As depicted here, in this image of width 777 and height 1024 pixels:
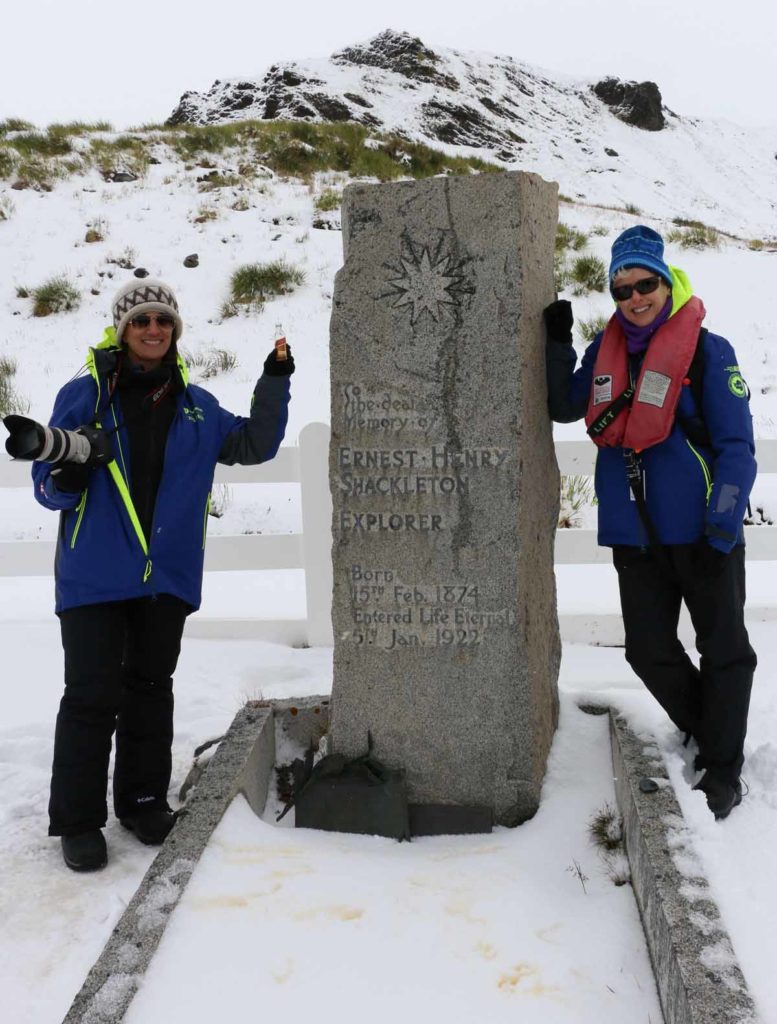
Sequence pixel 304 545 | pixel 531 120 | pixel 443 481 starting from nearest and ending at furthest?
pixel 443 481 → pixel 304 545 → pixel 531 120

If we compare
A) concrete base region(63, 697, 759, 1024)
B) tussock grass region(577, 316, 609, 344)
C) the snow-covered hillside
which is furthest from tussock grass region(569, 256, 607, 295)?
the snow-covered hillside

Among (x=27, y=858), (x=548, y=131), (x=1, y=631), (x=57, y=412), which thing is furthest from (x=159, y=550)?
(x=548, y=131)

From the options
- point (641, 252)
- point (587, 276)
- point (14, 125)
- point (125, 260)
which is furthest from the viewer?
point (14, 125)

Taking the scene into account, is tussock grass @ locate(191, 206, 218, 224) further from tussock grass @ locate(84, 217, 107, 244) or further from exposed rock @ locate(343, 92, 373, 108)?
exposed rock @ locate(343, 92, 373, 108)

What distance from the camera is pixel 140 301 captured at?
3.10 meters

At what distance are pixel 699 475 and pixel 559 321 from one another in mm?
778

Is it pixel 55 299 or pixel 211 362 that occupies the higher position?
pixel 55 299

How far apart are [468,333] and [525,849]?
182 centimetres

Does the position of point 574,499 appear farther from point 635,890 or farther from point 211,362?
A: point 635,890

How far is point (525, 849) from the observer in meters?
3.06

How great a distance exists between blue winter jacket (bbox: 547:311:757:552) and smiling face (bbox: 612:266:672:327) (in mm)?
178

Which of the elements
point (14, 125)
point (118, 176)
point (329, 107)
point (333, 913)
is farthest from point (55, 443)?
point (329, 107)

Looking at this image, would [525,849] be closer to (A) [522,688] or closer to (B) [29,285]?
(A) [522,688]

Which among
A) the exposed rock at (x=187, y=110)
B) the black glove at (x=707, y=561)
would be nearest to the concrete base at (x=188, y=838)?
the black glove at (x=707, y=561)
